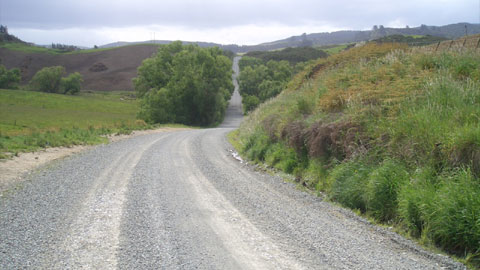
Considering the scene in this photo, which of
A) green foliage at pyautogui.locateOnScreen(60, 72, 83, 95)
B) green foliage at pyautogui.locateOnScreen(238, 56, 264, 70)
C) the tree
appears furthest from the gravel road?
green foliage at pyautogui.locateOnScreen(238, 56, 264, 70)

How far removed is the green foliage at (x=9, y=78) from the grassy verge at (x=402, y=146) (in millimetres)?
91388

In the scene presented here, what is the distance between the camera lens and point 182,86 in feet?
180

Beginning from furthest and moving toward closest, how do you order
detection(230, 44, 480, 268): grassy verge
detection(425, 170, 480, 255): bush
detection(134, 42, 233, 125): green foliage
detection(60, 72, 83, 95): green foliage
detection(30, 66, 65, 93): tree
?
detection(60, 72, 83, 95): green foliage, detection(30, 66, 65, 93): tree, detection(134, 42, 233, 125): green foliage, detection(230, 44, 480, 268): grassy verge, detection(425, 170, 480, 255): bush

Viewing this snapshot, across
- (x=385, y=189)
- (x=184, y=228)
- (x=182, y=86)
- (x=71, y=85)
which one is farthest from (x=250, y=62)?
(x=184, y=228)

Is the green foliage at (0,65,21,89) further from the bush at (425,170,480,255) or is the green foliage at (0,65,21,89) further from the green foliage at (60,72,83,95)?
the bush at (425,170,480,255)

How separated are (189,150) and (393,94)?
10794 millimetres

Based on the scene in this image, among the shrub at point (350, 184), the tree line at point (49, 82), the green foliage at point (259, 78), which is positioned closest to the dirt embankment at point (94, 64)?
the tree line at point (49, 82)

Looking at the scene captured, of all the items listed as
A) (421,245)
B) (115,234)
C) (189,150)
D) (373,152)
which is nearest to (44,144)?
(189,150)

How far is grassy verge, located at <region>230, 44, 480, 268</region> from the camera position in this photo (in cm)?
594

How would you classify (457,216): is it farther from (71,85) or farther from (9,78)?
(9,78)

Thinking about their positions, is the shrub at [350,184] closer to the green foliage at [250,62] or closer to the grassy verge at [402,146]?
the grassy verge at [402,146]

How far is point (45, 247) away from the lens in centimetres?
571

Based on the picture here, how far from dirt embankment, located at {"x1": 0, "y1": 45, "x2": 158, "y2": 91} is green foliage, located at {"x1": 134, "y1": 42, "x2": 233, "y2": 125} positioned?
158ft

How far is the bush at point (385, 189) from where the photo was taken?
23.6 ft
